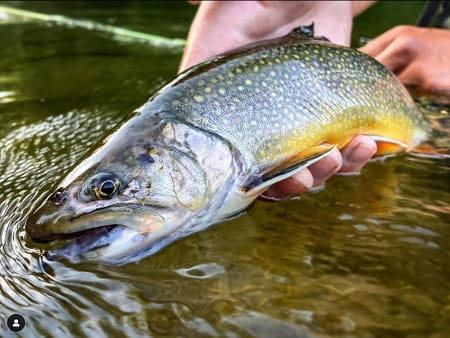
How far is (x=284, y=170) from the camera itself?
2088mm

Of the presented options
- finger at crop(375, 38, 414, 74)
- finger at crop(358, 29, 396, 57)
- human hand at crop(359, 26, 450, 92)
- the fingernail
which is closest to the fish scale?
the fingernail

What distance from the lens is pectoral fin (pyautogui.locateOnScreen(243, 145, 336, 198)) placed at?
6.79ft

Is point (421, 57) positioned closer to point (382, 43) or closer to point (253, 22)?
point (382, 43)

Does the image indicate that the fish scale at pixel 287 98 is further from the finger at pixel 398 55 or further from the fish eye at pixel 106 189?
the finger at pixel 398 55

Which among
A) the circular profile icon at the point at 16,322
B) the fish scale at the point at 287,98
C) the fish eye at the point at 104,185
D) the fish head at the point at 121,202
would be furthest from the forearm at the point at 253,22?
the circular profile icon at the point at 16,322

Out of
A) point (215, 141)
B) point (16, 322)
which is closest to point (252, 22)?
point (215, 141)

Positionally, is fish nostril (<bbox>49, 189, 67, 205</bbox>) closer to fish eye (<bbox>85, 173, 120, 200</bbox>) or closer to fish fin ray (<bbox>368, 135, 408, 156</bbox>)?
fish eye (<bbox>85, 173, 120, 200</bbox>)

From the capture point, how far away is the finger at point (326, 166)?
2.31m

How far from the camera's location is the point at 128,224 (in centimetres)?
179

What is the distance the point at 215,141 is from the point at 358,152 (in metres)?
0.80

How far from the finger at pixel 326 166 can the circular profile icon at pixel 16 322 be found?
133cm

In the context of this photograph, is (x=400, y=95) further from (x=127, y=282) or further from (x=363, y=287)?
(x=127, y=282)

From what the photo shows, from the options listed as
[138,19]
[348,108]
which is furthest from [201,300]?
[138,19]

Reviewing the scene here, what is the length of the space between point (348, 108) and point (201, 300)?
1.25 metres
